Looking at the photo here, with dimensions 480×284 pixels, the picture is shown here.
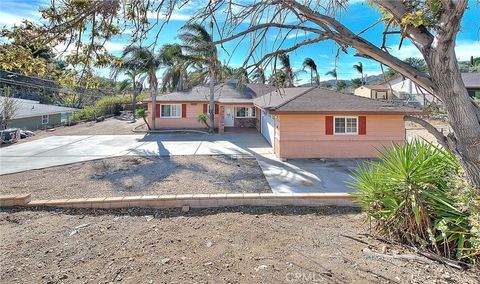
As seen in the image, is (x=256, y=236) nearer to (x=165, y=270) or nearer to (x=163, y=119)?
(x=165, y=270)

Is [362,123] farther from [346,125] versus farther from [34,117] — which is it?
[34,117]

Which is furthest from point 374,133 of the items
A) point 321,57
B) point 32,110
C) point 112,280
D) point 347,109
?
point 32,110

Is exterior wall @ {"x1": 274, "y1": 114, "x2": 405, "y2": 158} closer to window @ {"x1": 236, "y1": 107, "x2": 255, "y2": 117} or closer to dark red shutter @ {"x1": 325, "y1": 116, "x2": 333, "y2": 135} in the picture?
dark red shutter @ {"x1": 325, "y1": 116, "x2": 333, "y2": 135}

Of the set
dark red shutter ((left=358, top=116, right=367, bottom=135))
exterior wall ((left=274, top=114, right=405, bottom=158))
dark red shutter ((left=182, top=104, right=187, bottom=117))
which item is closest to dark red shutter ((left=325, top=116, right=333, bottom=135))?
exterior wall ((left=274, top=114, right=405, bottom=158))

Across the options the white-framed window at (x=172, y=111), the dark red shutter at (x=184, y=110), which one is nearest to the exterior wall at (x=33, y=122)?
the white-framed window at (x=172, y=111)

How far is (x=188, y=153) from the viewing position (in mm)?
14359

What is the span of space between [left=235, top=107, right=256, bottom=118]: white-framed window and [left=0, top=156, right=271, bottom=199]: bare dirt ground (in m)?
13.2

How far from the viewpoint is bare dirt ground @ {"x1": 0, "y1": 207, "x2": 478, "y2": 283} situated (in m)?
3.24

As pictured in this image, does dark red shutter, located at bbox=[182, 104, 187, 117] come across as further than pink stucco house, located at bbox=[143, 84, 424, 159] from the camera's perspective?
Yes

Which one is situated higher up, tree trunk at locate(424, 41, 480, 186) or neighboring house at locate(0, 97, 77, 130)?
neighboring house at locate(0, 97, 77, 130)

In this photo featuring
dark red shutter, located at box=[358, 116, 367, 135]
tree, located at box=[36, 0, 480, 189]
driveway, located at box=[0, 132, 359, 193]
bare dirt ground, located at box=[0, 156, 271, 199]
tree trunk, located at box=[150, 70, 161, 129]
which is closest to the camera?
tree, located at box=[36, 0, 480, 189]

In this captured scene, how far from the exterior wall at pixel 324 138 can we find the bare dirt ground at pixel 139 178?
2.08 m

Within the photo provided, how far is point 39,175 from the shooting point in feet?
33.2

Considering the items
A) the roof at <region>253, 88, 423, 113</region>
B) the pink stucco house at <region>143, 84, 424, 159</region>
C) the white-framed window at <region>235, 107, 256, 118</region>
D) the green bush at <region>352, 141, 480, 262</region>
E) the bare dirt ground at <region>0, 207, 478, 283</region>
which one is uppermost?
the white-framed window at <region>235, 107, 256, 118</region>
